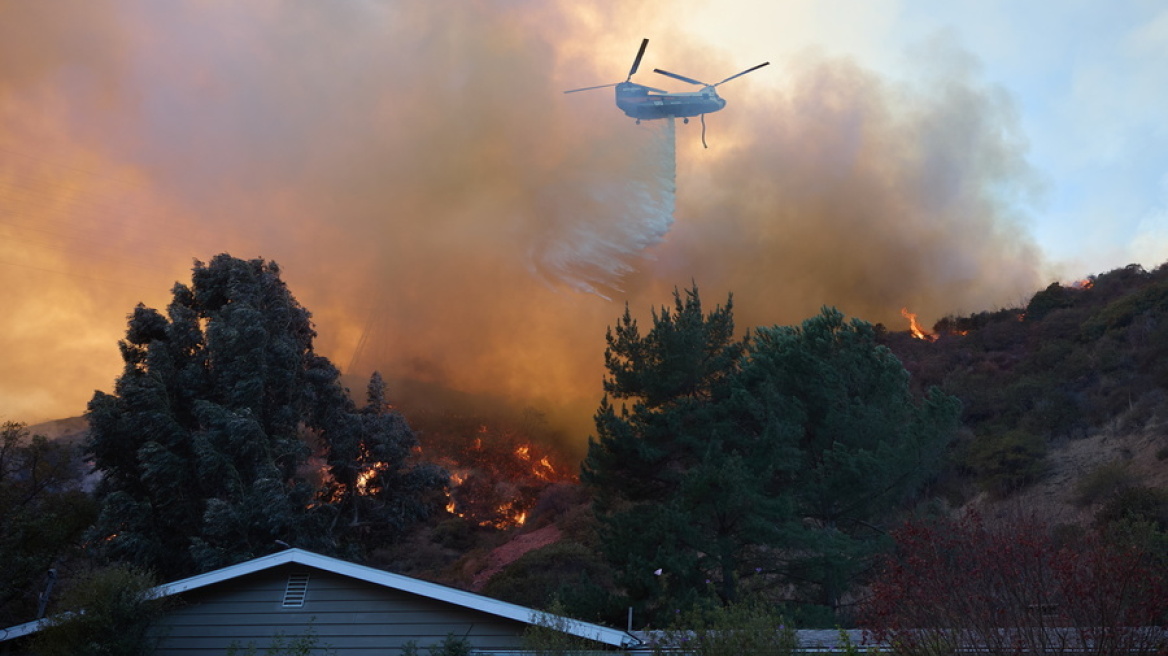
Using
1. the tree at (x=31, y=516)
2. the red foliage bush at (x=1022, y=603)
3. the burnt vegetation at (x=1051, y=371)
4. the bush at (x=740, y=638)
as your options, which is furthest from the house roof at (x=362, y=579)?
the burnt vegetation at (x=1051, y=371)

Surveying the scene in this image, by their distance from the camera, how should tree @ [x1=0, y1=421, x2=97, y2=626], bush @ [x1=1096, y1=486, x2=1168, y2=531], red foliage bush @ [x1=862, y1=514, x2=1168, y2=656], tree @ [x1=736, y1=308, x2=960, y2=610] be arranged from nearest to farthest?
red foliage bush @ [x1=862, y1=514, x2=1168, y2=656]
tree @ [x1=736, y1=308, x2=960, y2=610]
tree @ [x1=0, y1=421, x2=97, y2=626]
bush @ [x1=1096, y1=486, x2=1168, y2=531]

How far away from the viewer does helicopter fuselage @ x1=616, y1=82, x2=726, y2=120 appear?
Result: 4951 centimetres

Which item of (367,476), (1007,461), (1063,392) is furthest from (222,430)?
(1063,392)

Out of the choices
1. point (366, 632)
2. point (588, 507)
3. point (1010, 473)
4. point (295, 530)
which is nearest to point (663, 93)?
point (588, 507)

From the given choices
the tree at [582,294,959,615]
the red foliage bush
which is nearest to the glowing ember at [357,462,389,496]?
the tree at [582,294,959,615]

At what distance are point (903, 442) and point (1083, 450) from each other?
61.0ft

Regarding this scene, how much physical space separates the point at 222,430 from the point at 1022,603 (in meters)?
25.8

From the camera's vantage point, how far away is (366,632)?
50.9 ft

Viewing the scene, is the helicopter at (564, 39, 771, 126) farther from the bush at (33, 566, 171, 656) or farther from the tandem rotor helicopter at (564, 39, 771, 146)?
the bush at (33, 566, 171, 656)

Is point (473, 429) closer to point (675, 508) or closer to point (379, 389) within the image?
point (379, 389)

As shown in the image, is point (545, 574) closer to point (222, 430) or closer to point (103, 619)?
point (222, 430)

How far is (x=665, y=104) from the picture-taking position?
5003 cm

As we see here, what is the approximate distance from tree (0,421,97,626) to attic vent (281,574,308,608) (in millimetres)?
14105

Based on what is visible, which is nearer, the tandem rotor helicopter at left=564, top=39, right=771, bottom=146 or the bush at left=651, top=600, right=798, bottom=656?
the bush at left=651, top=600, right=798, bottom=656
